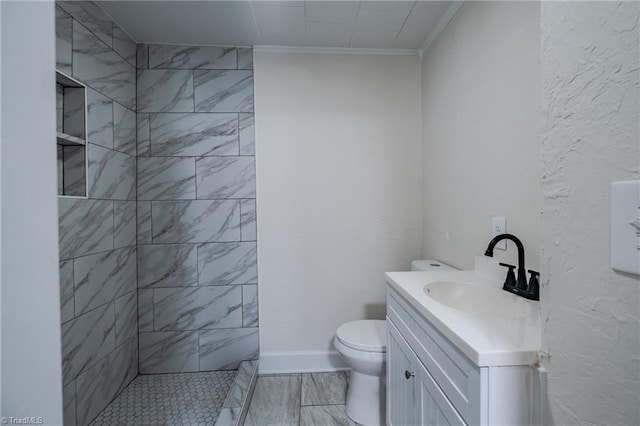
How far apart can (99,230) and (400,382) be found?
182cm

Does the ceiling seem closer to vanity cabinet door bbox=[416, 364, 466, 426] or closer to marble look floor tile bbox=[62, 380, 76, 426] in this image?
vanity cabinet door bbox=[416, 364, 466, 426]

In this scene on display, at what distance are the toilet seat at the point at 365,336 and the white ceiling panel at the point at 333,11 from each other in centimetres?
196

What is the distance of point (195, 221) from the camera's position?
2.18m

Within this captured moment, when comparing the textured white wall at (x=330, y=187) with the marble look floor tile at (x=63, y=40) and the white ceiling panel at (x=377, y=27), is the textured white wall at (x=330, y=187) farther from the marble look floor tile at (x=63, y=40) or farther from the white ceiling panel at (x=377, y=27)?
the marble look floor tile at (x=63, y=40)

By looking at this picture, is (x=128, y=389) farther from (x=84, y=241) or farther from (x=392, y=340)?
(x=392, y=340)

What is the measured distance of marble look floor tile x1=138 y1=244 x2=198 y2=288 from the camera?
2.16m

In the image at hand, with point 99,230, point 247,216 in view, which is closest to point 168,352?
point 99,230

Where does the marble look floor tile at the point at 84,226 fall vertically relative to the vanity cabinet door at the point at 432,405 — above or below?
above

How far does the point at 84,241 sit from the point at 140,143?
86 cm

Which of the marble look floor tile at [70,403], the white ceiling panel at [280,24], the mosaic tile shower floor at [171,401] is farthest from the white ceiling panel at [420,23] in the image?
the marble look floor tile at [70,403]

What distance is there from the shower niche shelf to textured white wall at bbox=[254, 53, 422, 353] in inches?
40.3

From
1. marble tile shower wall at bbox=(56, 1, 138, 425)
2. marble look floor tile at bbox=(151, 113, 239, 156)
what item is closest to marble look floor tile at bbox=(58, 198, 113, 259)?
marble tile shower wall at bbox=(56, 1, 138, 425)

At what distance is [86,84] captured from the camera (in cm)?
163

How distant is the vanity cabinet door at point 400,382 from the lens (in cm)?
110
